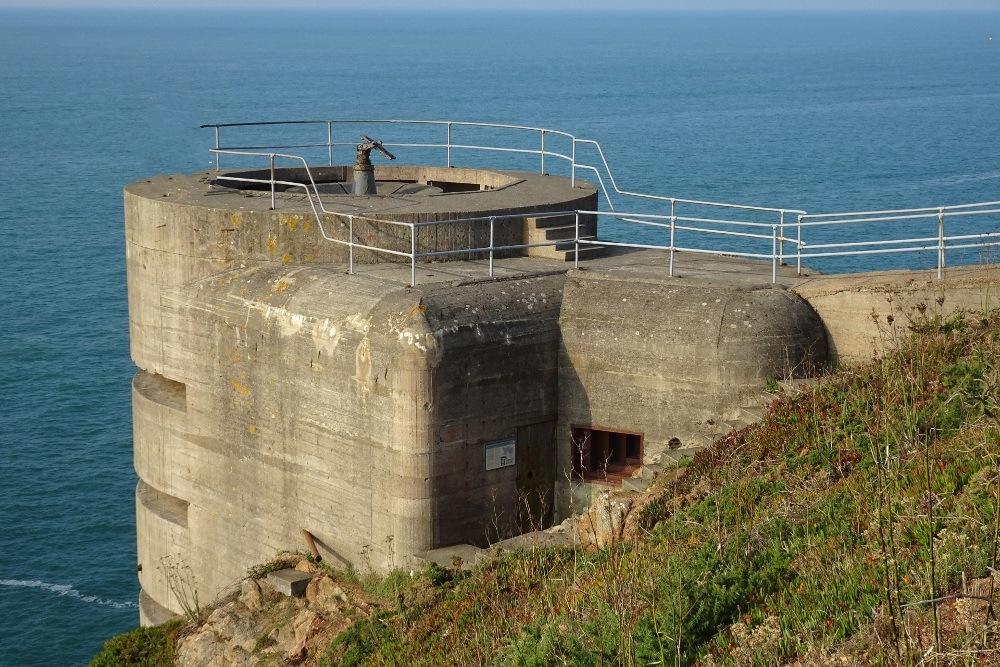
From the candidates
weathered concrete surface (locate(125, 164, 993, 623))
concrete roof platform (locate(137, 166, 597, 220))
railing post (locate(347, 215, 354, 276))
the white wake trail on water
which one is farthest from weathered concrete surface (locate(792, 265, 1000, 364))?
the white wake trail on water

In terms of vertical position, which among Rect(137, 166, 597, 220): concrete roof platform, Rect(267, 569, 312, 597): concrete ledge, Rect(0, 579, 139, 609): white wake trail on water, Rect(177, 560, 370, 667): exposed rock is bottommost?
Rect(0, 579, 139, 609): white wake trail on water

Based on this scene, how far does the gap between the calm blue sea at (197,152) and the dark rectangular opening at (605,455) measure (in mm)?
9965

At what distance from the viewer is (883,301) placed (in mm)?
13797

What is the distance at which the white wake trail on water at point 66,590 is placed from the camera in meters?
22.2

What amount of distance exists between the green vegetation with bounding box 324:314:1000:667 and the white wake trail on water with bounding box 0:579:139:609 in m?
10.3

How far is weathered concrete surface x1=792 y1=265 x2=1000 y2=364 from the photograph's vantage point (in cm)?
1346

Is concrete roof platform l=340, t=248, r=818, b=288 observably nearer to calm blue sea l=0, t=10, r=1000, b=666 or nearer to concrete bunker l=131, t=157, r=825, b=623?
concrete bunker l=131, t=157, r=825, b=623

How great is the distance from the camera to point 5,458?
2653cm

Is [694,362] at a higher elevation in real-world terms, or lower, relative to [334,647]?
higher

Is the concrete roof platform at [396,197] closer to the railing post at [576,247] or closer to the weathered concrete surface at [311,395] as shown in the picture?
the weathered concrete surface at [311,395]

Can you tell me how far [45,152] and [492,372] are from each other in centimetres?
5683

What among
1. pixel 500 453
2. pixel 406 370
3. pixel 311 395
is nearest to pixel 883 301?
pixel 500 453

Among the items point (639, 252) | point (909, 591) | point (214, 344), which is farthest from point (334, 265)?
point (909, 591)

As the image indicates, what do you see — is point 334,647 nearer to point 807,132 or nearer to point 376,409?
point 376,409
